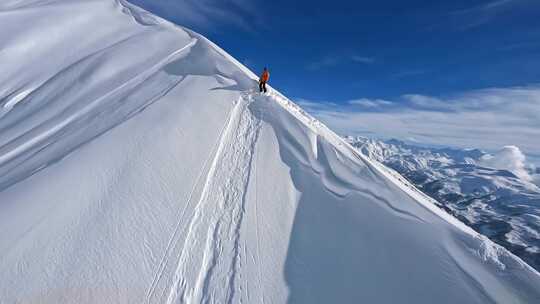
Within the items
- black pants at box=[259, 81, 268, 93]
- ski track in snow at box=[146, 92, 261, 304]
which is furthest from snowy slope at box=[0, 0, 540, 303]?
black pants at box=[259, 81, 268, 93]

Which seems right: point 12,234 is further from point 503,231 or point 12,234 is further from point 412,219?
point 503,231

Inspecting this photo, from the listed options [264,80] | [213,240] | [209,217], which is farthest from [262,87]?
[213,240]

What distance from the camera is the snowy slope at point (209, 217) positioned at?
20.2 ft

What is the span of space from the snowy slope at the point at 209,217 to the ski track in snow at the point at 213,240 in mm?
34

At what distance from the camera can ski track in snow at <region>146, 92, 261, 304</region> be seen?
20.0 ft

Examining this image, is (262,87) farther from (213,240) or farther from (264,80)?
(213,240)

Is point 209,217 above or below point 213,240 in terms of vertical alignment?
above

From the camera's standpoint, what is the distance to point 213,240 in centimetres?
723

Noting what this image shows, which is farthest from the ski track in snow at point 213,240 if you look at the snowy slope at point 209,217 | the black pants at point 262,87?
the black pants at point 262,87

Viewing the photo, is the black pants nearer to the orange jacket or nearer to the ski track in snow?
the orange jacket

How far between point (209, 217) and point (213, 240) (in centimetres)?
80

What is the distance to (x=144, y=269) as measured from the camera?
6.26 meters

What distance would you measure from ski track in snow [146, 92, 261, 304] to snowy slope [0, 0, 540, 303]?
0.03 metres

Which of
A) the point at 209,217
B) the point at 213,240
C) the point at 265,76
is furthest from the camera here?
the point at 265,76
